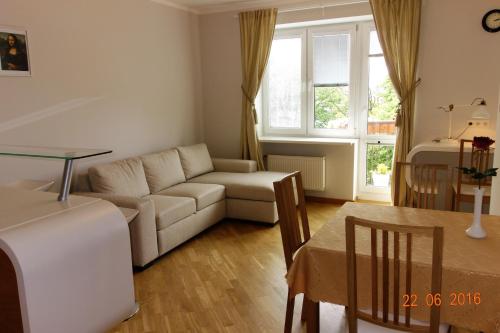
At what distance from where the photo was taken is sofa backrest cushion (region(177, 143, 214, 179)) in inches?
192

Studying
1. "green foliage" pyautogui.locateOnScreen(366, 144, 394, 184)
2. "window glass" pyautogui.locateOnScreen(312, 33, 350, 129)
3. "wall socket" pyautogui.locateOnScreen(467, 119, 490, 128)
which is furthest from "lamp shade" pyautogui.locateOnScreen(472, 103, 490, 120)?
"window glass" pyautogui.locateOnScreen(312, 33, 350, 129)

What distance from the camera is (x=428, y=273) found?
5.47 feet

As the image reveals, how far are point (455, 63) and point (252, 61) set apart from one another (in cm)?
239

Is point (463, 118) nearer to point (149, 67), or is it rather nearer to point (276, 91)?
point (276, 91)

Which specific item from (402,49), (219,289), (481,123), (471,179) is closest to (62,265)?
(219,289)

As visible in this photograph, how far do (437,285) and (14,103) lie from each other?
3.31 meters

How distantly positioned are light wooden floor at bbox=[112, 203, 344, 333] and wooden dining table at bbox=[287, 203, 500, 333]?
0.77 meters

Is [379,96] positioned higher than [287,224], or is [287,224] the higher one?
[379,96]

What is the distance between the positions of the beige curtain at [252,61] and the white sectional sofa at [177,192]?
0.32 metres

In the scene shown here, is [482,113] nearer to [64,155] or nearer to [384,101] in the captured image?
[384,101]

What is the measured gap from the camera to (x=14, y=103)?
3258mm

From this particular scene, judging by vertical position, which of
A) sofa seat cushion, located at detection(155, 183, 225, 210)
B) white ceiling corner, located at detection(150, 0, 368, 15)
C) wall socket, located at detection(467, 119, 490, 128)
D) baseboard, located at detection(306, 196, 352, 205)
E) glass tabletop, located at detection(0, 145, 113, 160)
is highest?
white ceiling corner, located at detection(150, 0, 368, 15)

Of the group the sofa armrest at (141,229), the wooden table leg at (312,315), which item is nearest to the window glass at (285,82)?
the sofa armrest at (141,229)

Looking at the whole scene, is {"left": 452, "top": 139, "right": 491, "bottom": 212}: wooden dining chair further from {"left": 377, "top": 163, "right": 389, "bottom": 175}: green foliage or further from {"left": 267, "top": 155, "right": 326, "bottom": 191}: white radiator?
{"left": 267, "top": 155, "right": 326, "bottom": 191}: white radiator
